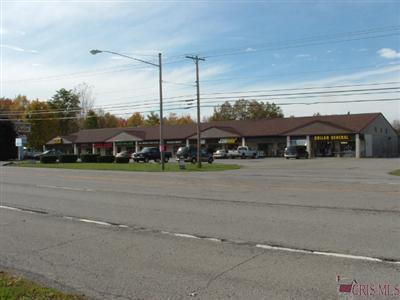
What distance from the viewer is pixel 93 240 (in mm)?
8828

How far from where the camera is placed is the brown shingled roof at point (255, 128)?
6588 centimetres

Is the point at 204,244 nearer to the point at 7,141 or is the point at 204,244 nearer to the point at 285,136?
the point at 285,136

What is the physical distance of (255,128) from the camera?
76000 millimetres

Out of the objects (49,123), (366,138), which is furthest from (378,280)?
(49,123)

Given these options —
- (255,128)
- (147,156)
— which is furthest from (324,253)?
(255,128)

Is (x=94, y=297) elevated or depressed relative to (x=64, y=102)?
depressed

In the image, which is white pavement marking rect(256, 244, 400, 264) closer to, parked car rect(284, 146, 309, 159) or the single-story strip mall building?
parked car rect(284, 146, 309, 159)

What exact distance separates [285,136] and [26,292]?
66411 millimetres

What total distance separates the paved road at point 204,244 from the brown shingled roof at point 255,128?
176 ft

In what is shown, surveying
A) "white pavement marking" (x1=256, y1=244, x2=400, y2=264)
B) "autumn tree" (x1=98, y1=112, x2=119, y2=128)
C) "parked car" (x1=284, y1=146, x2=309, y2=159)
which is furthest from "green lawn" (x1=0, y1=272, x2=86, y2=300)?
"autumn tree" (x1=98, y1=112, x2=119, y2=128)

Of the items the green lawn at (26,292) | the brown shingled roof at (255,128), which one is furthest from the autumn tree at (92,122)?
the green lawn at (26,292)

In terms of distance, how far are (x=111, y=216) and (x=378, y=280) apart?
7.31 meters

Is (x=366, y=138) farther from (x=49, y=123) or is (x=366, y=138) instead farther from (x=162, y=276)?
(x=49, y=123)

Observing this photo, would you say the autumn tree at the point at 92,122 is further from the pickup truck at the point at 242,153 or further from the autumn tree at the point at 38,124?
the pickup truck at the point at 242,153
